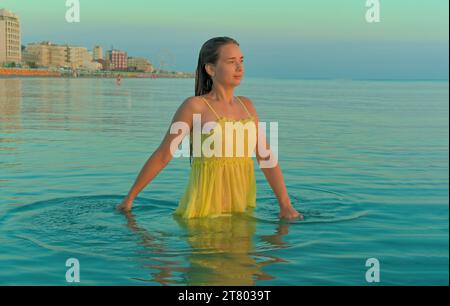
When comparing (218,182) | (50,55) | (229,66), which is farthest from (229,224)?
(50,55)

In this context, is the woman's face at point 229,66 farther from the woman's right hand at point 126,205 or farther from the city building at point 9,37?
the city building at point 9,37

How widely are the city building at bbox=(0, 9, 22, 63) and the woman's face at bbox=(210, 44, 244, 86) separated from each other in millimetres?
160480

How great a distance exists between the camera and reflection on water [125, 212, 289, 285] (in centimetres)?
416

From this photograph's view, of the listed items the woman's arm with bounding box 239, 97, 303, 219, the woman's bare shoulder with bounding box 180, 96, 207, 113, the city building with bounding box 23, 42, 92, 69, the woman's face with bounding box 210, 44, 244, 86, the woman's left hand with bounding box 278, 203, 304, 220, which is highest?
the city building with bounding box 23, 42, 92, 69

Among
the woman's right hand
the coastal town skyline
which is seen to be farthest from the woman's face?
the coastal town skyline

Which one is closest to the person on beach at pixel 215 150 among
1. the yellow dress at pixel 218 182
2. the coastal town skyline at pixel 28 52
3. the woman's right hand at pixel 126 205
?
the yellow dress at pixel 218 182

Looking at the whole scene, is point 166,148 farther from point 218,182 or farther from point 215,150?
point 218,182

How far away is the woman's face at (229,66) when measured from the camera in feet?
18.7

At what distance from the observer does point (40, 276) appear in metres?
4.21

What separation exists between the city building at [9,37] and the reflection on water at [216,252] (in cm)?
16073

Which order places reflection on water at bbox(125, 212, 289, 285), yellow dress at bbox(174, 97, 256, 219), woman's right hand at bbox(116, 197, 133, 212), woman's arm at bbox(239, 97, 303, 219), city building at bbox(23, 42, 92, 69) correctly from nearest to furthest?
1. reflection on water at bbox(125, 212, 289, 285)
2. yellow dress at bbox(174, 97, 256, 219)
3. woman's arm at bbox(239, 97, 303, 219)
4. woman's right hand at bbox(116, 197, 133, 212)
5. city building at bbox(23, 42, 92, 69)

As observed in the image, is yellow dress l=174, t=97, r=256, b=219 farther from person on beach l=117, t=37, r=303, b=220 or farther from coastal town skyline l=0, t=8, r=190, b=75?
coastal town skyline l=0, t=8, r=190, b=75
